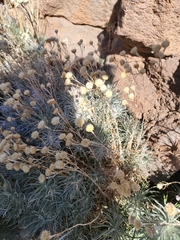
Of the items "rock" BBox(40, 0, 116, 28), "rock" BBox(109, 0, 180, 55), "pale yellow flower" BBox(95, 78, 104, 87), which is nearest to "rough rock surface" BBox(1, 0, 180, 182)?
"rock" BBox(109, 0, 180, 55)

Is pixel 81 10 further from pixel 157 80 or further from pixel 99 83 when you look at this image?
pixel 99 83

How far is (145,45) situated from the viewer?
148 cm

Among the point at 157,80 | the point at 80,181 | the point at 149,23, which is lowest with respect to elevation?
the point at 80,181

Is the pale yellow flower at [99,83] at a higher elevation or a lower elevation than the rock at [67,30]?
higher

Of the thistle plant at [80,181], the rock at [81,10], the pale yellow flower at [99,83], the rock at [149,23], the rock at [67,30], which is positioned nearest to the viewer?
the pale yellow flower at [99,83]

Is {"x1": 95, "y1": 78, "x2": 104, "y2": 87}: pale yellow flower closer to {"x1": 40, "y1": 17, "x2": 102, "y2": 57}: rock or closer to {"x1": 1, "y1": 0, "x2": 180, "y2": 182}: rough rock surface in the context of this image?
Answer: {"x1": 1, "y1": 0, "x2": 180, "y2": 182}: rough rock surface

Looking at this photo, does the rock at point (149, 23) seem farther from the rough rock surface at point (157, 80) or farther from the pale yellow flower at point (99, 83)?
the pale yellow flower at point (99, 83)

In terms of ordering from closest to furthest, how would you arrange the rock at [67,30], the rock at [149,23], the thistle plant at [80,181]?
the thistle plant at [80,181], the rock at [149,23], the rock at [67,30]

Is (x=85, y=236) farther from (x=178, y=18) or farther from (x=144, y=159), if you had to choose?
(x=178, y=18)

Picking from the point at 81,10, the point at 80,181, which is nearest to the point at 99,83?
the point at 80,181

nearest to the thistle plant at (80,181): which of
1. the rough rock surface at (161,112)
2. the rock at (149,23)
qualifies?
the rough rock surface at (161,112)

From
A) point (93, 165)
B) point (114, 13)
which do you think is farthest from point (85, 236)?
point (114, 13)

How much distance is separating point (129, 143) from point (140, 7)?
0.73 m

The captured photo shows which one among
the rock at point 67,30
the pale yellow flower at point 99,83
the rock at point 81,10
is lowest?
the rock at point 67,30
